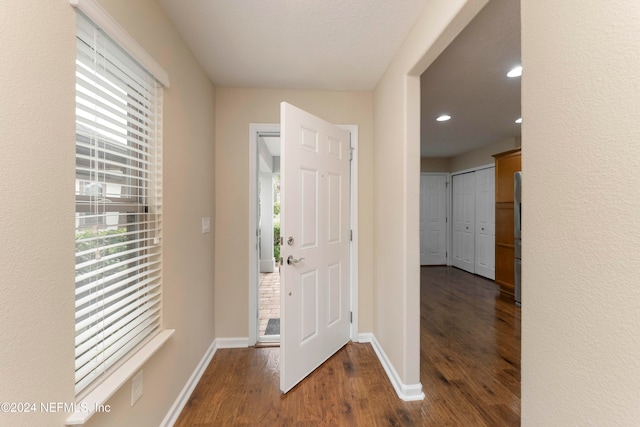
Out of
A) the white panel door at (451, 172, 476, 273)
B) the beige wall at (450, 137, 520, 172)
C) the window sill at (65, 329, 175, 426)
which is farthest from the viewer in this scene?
the white panel door at (451, 172, 476, 273)

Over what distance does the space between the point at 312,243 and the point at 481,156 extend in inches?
175

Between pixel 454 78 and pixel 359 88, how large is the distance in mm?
841

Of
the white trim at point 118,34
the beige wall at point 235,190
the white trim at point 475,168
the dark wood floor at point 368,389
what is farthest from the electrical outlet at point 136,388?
the white trim at point 475,168

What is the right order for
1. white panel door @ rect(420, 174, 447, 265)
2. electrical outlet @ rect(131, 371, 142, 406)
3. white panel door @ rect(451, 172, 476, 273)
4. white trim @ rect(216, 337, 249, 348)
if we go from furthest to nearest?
white panel door @ rect(420, 174, 447, 265) → white panel door @ rect(451, 172, 476, 273) → white trim @ rect(216, 337, 249, 348) → electrical outlet @ rect(131, 371, 142, 406)

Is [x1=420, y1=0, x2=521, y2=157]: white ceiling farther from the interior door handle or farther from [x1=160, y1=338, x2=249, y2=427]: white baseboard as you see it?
[x1=160, y1=338, x2=249, y2=427]: white baseboard

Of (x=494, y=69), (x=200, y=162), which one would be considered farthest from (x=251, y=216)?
(x=494, y=69)

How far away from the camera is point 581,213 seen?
26.4 inches

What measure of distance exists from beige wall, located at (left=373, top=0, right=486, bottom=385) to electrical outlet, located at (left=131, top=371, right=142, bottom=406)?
150 cm

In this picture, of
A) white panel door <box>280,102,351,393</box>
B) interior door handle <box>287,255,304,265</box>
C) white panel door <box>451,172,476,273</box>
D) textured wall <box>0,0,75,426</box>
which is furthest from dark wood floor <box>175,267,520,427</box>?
white panel door <box>451,172,476,273</box>

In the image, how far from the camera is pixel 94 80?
100cm

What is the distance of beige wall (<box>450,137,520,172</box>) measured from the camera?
4214mm

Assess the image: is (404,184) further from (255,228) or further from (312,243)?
(255,228)

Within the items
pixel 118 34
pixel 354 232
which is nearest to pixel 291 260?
pixel 354 232

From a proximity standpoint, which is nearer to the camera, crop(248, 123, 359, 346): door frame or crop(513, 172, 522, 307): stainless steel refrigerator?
crop(248, 123, 359, 346): door frame
